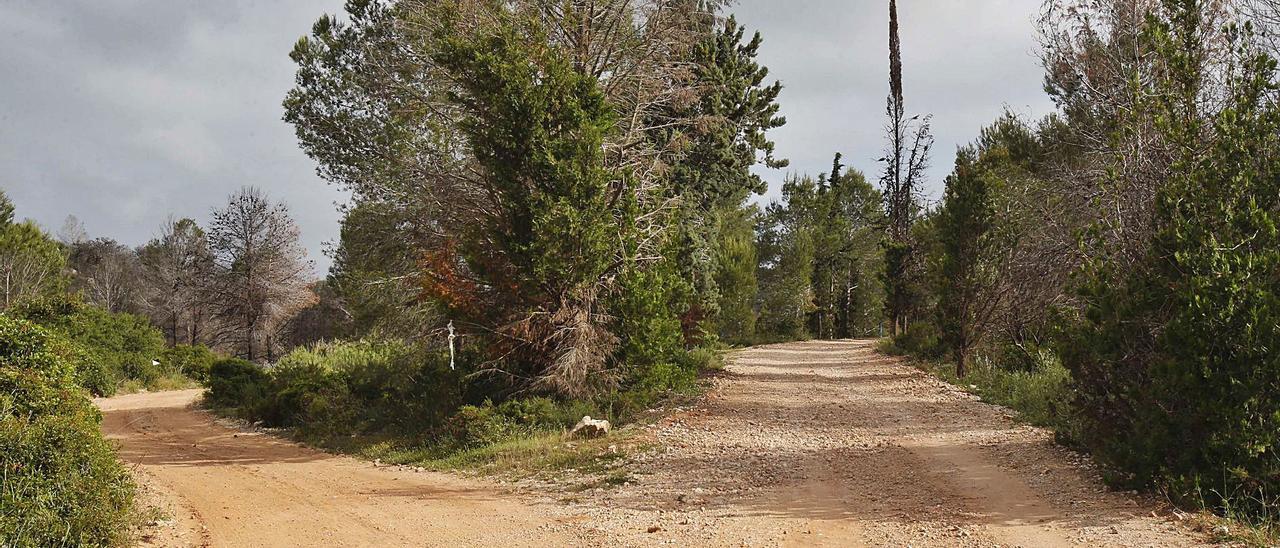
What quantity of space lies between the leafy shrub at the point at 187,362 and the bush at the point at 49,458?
2232cm

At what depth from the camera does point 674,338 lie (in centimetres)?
1365

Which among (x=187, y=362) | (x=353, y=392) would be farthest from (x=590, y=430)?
(x=187, y=362)

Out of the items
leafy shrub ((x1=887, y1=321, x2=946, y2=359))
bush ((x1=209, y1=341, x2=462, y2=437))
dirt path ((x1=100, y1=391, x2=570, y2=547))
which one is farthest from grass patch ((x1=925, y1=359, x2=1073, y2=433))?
bush ((x1=209, y1=341, x2=462, y2=437))

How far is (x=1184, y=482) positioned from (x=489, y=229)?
963 centimetres

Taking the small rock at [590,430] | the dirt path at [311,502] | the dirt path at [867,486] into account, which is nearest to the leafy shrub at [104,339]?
the dirt path at [311,502]

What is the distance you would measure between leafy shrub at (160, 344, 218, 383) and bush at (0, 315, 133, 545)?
73.2ft

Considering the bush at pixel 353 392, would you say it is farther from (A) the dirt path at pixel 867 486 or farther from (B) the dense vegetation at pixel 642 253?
(A) the dirt path at pixel 867 486

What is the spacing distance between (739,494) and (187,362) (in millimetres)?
26614

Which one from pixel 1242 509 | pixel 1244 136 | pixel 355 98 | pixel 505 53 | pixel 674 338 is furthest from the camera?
pixel 355 98

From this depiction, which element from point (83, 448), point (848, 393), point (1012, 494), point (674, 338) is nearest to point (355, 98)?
point (674, 338)

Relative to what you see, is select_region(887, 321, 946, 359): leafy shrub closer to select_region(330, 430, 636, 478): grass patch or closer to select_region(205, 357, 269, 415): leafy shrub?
select_region(330, 430, 636, 478): grass patch

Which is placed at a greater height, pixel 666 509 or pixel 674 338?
pixel 674 338

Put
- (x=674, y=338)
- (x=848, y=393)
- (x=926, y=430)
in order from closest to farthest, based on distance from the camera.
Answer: (x=926, y=430) < (x=674, y=338) < (x=848, y=393)

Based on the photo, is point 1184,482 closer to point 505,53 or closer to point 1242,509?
point 1242,509
